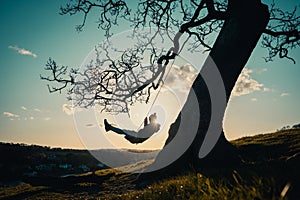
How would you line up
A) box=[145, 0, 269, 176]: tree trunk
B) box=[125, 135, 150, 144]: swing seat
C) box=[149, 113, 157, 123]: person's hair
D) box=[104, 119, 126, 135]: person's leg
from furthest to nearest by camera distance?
1. box=[149, 113, 157, 123]: person's hair
2. box=[125, 135, 150, 144]: swing seat
3. box=[104, 119, 126, 135]: person's leg
4. box=[145, 0, 269, 176]: tree trunk

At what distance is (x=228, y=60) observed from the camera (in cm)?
1216

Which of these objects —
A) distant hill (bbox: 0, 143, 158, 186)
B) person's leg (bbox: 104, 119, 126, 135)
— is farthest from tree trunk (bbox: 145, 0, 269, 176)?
distant hill (bbox: 0, 143, 158, 186)

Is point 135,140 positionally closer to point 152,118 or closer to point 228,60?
point 152,118

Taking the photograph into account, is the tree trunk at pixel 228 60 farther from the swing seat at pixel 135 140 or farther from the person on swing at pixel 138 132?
the swing seat at pixel 135 140

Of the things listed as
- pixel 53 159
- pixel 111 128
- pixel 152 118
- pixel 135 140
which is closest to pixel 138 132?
pixel 135 140

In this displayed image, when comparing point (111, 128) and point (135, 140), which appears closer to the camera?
point (111, 128)

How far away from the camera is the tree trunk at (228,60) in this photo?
39.3ft

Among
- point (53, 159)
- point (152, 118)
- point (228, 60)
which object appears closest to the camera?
point (228, 60)

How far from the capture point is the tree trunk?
39.3ft

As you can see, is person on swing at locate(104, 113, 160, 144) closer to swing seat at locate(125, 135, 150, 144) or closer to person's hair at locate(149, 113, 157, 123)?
swing seat at locate(125, 135, 150, 144)

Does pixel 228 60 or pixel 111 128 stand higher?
pixel 228 60

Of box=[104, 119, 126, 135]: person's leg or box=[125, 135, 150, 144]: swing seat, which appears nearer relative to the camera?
box=[104, 119, 126, 135]: person's leg

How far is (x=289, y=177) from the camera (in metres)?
4.79

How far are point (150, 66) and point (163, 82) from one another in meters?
1.22
